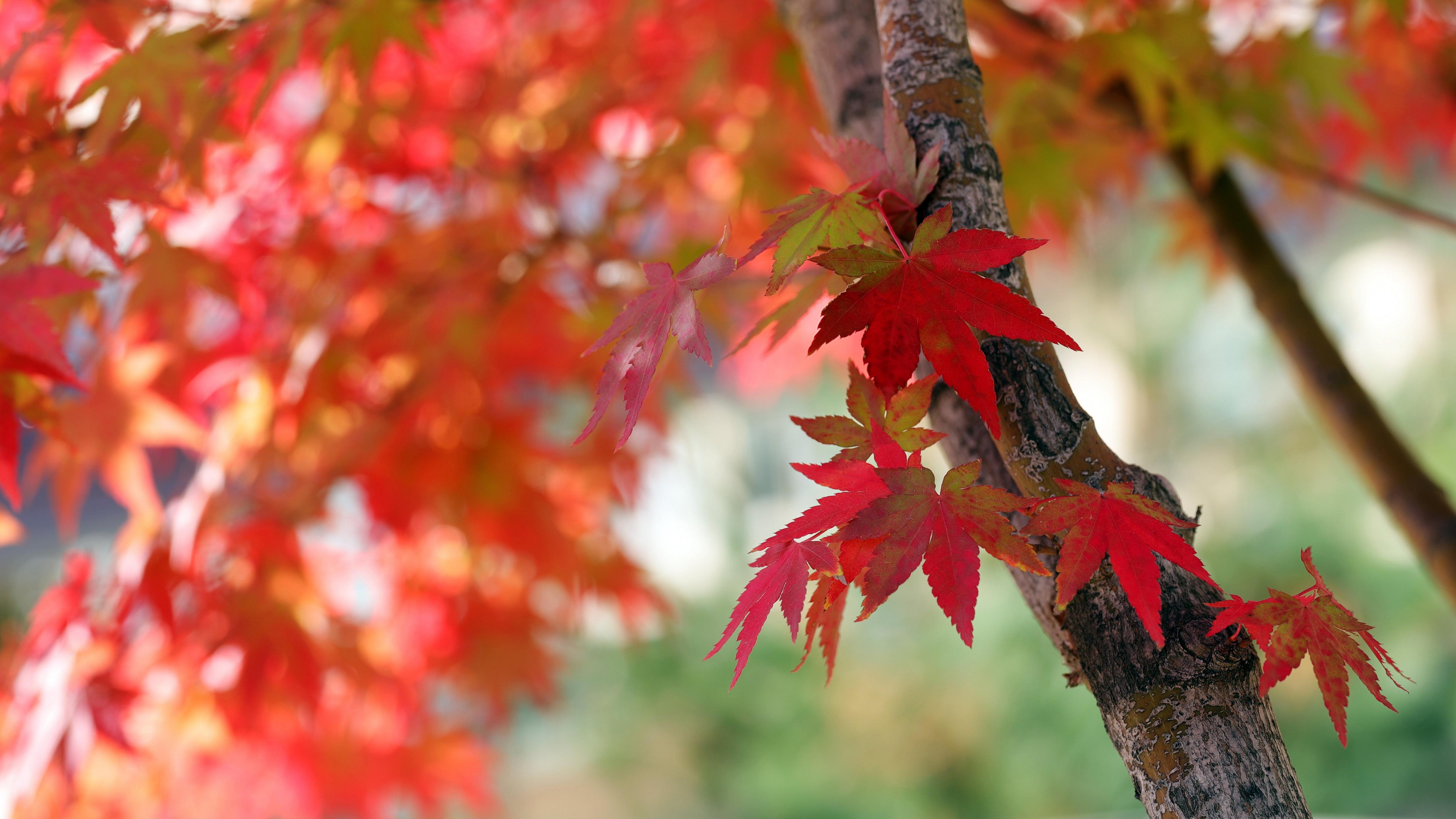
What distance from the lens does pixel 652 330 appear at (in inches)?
18.5

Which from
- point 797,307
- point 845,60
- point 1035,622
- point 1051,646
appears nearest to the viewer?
point 797,307

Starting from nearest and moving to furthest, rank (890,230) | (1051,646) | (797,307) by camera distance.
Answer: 1. (890,230)
2. (797,307)
3. (1051,646)

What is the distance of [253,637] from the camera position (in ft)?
4.24

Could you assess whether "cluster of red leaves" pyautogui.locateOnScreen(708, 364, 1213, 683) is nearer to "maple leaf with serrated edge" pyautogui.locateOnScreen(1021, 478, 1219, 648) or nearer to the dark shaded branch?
"maple leaf with serrated edge" pyautogui.locateOnScreen(1021, 478, 1219, 648)

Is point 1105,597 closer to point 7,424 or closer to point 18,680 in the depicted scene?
point 7,424

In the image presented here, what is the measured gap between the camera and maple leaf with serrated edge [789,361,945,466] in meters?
0.47

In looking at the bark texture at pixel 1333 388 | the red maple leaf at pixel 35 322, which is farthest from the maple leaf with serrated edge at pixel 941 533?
the bark texture at pixel 1333 388

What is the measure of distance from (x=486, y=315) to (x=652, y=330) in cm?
89

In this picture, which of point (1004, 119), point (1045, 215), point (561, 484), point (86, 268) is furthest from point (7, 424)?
point (1045, 215)

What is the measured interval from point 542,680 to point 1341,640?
1659 mm

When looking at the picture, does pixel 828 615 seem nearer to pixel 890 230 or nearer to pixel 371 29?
pixel 890 230

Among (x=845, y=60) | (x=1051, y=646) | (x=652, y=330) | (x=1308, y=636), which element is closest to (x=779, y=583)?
(x=652, y=330)

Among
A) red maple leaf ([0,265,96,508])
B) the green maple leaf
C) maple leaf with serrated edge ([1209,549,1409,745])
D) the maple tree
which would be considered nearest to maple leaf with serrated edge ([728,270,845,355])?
the maple tree

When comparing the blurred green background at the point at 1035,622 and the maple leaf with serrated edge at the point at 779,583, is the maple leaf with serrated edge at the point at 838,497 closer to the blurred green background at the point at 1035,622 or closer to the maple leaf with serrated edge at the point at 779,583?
the maple leaf with serrated edge at the point at 779,583
